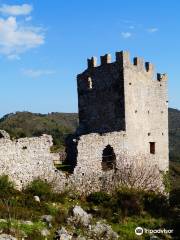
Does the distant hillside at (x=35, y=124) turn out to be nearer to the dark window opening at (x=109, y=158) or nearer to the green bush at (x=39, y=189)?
the dark window opening at (x=109, y=158)

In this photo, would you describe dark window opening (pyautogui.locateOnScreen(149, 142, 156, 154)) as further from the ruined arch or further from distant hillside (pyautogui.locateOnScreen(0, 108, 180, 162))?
distant hillside (pyautogui.locateOnScreen(0, 108, 180, 162))

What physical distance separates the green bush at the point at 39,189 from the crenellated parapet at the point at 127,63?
8.36m

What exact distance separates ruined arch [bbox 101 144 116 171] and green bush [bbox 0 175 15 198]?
6.12 m

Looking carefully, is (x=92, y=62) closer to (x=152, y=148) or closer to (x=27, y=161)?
(x=152, y=148)

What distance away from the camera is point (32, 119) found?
96812 millimetres

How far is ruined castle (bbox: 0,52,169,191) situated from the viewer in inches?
814

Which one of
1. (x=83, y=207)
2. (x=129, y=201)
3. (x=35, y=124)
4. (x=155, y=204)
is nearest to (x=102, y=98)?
(x=155, y=204)

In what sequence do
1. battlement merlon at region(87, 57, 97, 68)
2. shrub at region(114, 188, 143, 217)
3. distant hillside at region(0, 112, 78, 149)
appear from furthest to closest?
distant hillside at region(0, 112, 78, 149), battlement merlon at region(87, 57, 97, 68), shrub at region(114, 188, 143, 217)

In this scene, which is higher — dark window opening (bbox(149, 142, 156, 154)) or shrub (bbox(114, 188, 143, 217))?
dark window opening (bbox(149, 142, 156, 154))

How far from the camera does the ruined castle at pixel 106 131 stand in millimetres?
20688

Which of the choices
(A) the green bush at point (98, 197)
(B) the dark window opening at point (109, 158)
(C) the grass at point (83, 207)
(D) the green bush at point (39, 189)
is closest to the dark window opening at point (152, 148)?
(B) the dark window opening at point (109, 158)

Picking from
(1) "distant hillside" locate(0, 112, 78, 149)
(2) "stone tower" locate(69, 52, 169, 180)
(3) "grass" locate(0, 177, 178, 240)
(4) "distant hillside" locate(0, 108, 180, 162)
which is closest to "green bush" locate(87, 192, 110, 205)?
(3) "grass" locate(0, 177, 178, 240)

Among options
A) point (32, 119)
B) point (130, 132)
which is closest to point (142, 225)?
point (130, 132)

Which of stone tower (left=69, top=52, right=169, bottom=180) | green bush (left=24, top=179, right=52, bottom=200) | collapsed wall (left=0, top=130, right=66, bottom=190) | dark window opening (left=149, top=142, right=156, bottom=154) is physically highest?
stone tower (left=69, top=52, right=169, bottom=180)
